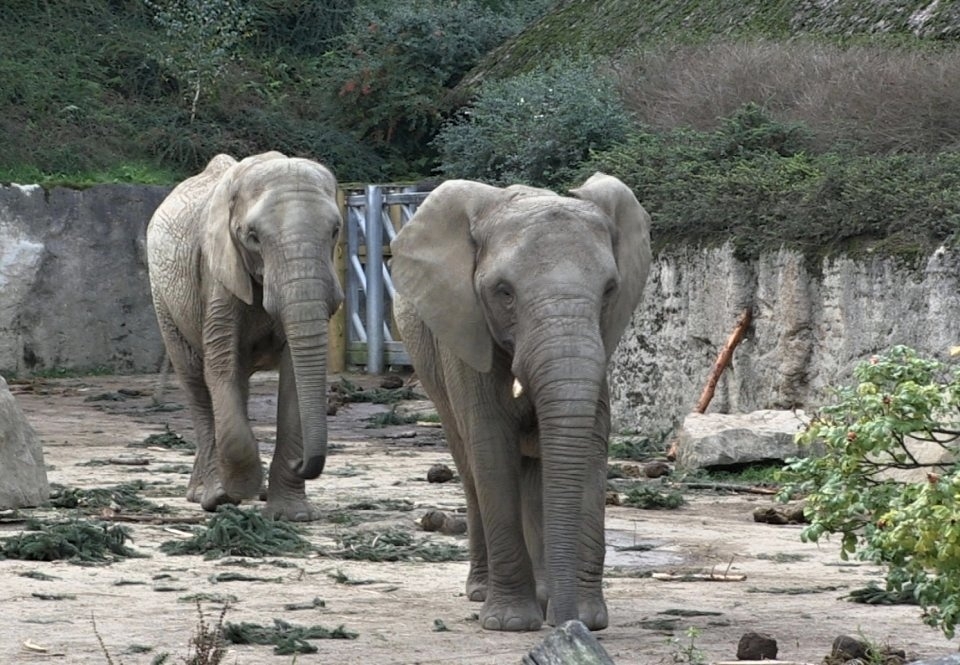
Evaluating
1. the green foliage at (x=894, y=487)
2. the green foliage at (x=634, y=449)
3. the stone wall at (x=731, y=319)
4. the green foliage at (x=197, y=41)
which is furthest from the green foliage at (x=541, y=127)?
the green foliage at (x=894, y=487)

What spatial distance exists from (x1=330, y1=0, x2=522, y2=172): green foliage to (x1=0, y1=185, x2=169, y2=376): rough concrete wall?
465 cm

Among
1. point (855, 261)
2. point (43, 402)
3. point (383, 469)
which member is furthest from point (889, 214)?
point (43, 402)

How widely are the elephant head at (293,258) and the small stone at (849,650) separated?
436 centimetres

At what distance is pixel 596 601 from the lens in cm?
758

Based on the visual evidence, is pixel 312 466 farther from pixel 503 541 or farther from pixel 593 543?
pixel 593 543

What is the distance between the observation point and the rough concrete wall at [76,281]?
22547mm

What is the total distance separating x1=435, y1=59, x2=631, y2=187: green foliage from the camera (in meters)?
19.6

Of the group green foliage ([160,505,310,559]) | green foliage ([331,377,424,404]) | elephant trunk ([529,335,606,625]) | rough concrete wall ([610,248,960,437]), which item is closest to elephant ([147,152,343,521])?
green foliage ([160,505,310,559])

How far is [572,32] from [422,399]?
6741 millimetres

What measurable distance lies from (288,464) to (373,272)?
1164 centimetres

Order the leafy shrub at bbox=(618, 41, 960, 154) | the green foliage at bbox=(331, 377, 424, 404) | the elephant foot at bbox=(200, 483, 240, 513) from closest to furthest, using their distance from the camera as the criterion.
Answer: the elephant foot at bbox=(200, 483, 240, 513) < the leafy shrub at bbox=(618, 41, 960, 154) < the green foliage at bbox=(331, 377, 424, 404)

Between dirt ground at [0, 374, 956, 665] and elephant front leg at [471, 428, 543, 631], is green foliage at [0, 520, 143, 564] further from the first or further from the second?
elephant front leg at [471, 428, 543, 631]

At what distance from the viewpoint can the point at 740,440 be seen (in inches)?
542

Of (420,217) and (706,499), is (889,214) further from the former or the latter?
(420,217)
